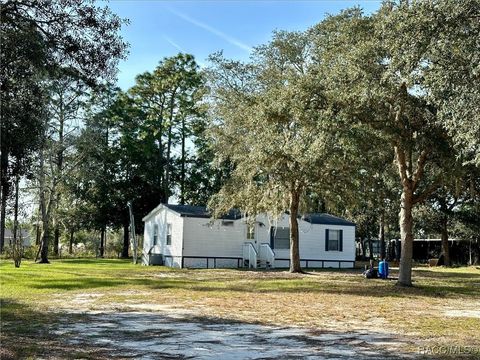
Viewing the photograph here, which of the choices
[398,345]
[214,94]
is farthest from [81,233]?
[398,345]

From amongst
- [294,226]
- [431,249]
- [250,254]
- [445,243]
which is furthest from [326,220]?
[431,249]

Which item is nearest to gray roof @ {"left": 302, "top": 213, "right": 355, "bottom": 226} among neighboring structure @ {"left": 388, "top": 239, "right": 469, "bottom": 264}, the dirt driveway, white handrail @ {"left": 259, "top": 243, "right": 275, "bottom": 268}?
white handrail @ {"left": 259, "top": 243, "right": 275, "bottom": 268}

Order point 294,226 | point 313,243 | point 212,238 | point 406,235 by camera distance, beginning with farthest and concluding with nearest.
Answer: point 313,243 < point 212,238 < point 294,226 < point 406,235

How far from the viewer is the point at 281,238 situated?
104 ft

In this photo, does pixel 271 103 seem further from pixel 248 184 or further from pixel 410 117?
pixel 248 184

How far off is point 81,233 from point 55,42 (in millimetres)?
50970

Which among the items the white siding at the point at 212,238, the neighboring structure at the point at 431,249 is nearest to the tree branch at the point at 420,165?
the white siding at the point at 212,238

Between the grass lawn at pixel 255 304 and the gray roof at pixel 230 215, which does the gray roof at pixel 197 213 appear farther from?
the grass lawn at pixel 255 304

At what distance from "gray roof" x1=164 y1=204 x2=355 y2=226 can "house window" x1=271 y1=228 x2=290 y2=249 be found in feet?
4.67

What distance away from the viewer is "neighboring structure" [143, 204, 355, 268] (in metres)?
29.3

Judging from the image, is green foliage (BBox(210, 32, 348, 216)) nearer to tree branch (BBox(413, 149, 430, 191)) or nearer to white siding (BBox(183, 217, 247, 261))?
tree branch (BBox(413, 149, 430, 191))

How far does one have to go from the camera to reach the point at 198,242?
2941 cm

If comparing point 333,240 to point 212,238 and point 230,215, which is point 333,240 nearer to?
point 230,215

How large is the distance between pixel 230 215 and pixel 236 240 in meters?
1.47
